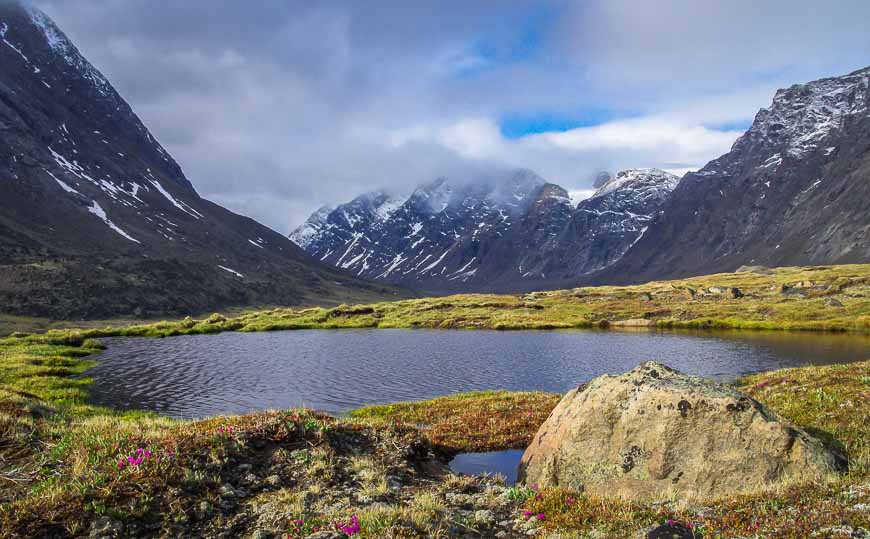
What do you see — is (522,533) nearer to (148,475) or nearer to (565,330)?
(148,475)

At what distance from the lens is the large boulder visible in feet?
47.0

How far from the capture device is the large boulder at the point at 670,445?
14328 millimetres

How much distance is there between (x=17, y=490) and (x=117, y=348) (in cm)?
7890

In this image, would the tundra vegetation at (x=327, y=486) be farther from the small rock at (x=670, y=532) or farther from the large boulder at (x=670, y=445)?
the large boulder at (x=670, y=445)

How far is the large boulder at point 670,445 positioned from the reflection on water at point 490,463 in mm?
2706

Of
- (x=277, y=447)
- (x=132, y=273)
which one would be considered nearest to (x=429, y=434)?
(x=277, y=447)

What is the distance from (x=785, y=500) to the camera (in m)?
11.7

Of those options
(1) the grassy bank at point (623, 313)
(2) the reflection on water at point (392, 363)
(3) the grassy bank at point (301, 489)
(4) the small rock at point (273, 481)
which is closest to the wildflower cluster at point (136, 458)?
(3) the grassy bank at point (301, 489)

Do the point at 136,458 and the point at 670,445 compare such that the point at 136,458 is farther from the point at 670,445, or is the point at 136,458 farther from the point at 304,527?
the point at 670,445

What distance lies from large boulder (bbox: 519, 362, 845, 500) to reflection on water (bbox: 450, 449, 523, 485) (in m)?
2.71

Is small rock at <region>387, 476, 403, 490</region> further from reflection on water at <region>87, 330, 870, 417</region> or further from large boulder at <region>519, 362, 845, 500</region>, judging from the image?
reflection on water at <region>87, 330, 870, 417</region>

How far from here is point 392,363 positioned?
6172 cm

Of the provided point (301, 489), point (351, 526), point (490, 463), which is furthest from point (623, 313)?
point (351, 526)

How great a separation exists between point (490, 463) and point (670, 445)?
854 cm
